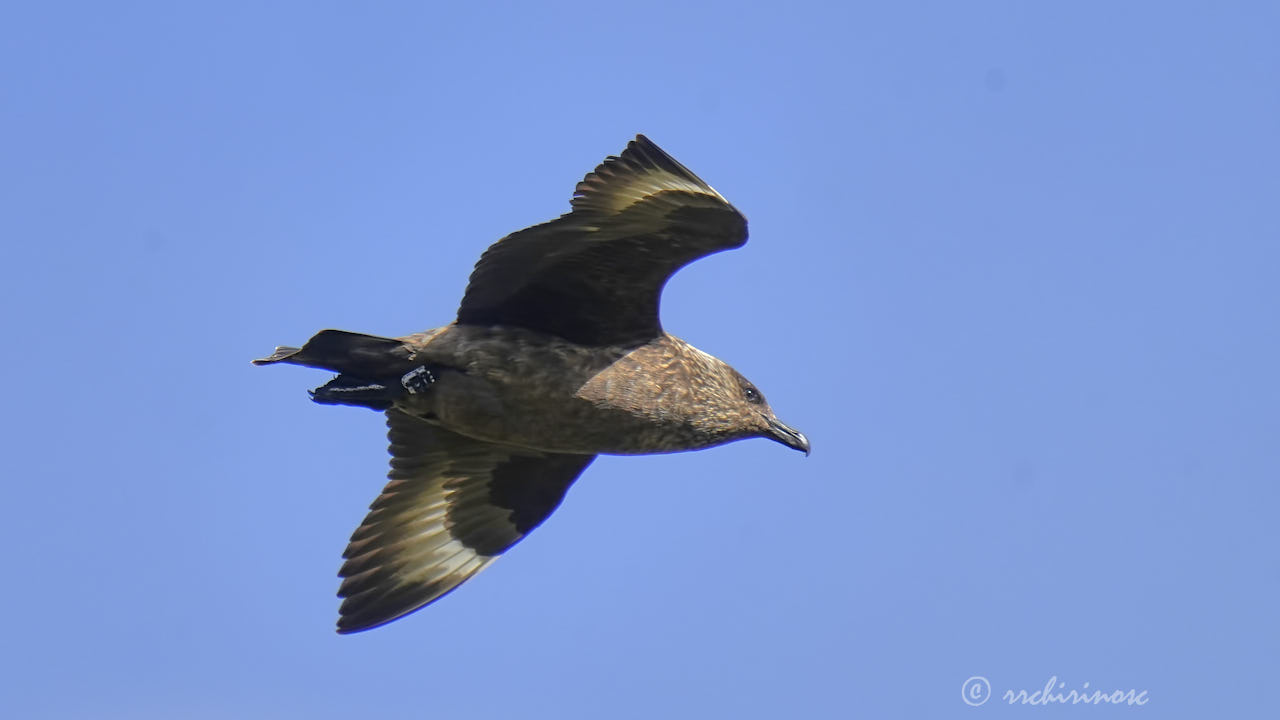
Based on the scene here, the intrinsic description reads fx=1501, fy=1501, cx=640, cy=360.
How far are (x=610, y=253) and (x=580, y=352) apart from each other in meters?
0.54

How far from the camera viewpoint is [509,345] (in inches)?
280

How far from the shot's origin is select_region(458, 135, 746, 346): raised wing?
6.63 metres

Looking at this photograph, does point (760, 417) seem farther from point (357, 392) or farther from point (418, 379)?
point (357, 392)

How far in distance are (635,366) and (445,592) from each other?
5.64 feet

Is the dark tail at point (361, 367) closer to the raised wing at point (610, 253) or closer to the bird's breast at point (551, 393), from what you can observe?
the bird's breast at point (551, 393)

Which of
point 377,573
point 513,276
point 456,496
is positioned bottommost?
point 377,573

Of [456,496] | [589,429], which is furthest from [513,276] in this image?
[456,496]

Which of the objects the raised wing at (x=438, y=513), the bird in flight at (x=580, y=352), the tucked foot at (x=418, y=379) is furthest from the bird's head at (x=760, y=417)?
the tucked foot at (x=418, y=379)

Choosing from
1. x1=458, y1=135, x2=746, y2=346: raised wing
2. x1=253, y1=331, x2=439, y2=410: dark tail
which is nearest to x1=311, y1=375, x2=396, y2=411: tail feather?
x1=253, y1=331, x2=439, y2=410: dark tail

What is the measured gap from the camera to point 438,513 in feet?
26.3

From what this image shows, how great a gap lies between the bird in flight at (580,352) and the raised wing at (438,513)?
3.5 inches

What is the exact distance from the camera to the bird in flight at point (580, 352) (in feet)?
22.1

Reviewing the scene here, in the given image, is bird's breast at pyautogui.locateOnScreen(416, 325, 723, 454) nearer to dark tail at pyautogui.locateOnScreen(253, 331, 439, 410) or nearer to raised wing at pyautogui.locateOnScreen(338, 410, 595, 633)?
dark tail at pyautogui.locateOnScreen(253, 331, 439, 410)

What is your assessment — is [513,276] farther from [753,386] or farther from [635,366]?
[753,386]
